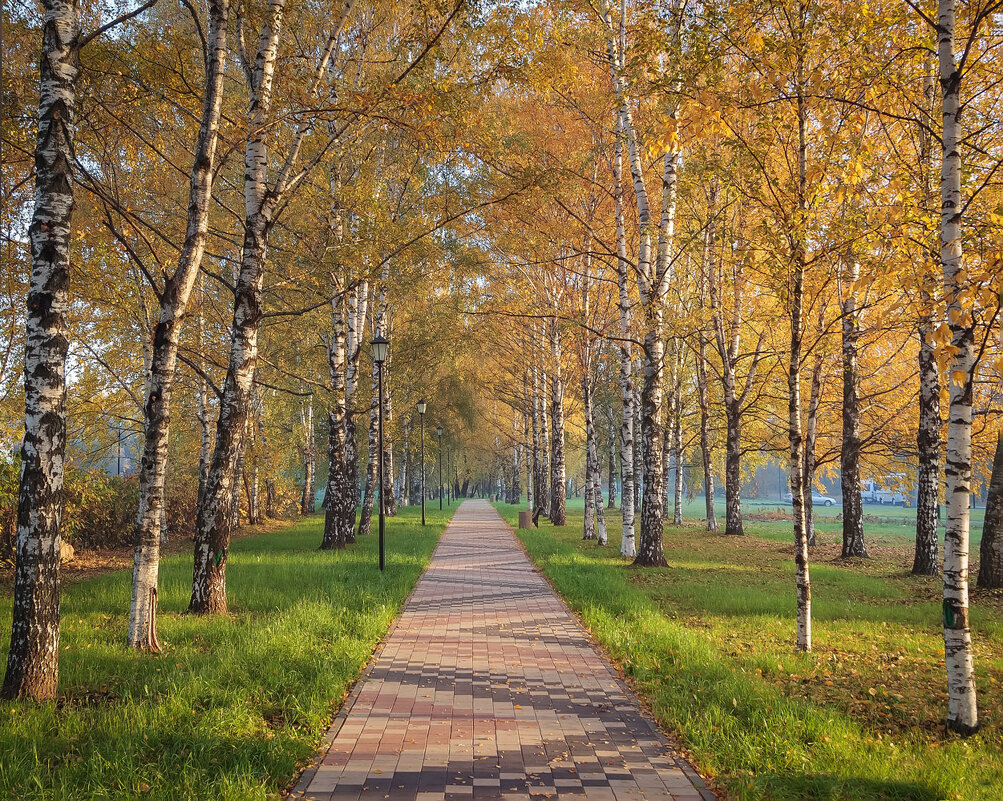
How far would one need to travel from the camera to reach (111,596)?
30.1ft

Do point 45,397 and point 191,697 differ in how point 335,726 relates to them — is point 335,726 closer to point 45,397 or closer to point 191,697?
point 191,697

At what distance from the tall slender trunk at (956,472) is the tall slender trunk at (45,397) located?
6852mm

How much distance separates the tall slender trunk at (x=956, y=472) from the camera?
192 inches

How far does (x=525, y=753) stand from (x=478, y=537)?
1794 centimetres

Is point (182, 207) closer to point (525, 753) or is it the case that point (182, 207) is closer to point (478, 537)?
point (478, 537)

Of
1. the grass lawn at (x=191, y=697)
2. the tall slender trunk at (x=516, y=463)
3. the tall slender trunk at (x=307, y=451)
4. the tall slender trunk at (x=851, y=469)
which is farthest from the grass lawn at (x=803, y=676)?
the tall slender trunk at (x=516, y=463)

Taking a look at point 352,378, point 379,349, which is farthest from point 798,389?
point 352,378

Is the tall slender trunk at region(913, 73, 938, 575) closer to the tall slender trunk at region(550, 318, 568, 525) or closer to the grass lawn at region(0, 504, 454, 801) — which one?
the grass lawn at region(0, 504, 454, 801)

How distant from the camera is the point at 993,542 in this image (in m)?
10.6

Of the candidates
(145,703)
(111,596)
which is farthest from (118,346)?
(145,703)

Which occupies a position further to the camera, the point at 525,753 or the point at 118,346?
the point at 118,346

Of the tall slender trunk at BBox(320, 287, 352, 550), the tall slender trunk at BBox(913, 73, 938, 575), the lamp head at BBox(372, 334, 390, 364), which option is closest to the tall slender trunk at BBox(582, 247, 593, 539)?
the tall slender trunk at BBox(320, 287, 352, 550)

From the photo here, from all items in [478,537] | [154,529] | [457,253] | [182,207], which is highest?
[182,207]

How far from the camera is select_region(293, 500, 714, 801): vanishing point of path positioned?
13.1ft
